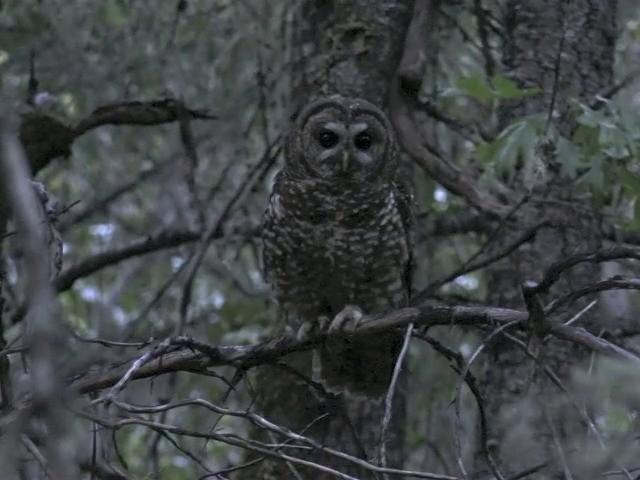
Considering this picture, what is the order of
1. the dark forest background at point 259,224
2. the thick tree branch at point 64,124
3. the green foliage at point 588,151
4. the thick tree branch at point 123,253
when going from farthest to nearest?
the thick tree branch at point 123,253 < the thick tree branch at point 64,124 < the green foliage at point 588,151 < the dark forest background at point 259,224

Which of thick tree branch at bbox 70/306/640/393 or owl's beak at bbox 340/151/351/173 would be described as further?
owl's beak at bbox 340/151/351/173

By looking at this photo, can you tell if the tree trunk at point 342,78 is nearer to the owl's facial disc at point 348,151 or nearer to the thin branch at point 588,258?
the owl's facial disc at point 348,151

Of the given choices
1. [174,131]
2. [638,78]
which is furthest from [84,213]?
[638,78]

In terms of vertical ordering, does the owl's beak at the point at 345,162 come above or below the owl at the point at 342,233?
above

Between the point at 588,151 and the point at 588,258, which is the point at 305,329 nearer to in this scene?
the point at 588,151

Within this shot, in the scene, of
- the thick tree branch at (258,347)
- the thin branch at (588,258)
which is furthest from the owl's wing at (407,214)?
the thin branch at (588,258)

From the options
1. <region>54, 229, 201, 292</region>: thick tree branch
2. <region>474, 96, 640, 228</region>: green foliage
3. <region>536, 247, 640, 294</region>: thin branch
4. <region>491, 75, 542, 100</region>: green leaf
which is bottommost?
<region>54, 229, 201, 292</region>: thick tree branch

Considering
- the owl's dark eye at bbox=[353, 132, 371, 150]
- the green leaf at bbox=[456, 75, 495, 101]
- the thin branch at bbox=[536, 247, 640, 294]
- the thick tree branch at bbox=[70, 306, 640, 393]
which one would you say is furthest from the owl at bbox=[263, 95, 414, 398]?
the thin branch at bbox=[536, 247, 640, 294]

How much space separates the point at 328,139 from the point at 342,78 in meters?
0.28

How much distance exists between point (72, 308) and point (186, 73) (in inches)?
56.0

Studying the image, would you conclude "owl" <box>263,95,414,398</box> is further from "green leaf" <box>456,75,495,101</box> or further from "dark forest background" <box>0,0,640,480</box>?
"green leaf" <box>456,75,495,101</box>

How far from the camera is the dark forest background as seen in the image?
2.47 metres

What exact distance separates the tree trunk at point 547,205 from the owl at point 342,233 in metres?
0.48

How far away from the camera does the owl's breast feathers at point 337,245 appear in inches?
161
